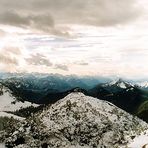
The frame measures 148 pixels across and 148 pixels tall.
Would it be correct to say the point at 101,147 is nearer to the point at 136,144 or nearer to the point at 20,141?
the point at 20,141

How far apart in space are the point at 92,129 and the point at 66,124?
12423 mm

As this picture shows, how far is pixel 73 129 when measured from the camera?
181500 millimetres

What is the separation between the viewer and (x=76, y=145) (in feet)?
565

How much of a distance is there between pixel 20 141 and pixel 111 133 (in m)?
42.1

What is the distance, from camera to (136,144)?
61375mm

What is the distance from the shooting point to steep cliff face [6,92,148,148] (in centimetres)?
17088

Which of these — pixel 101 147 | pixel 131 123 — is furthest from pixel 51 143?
pixel 131 123

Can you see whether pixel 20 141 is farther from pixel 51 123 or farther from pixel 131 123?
pixel 131 123

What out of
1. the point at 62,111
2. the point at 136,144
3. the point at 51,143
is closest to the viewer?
the point at 136,144

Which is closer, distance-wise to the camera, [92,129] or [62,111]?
[92,129]

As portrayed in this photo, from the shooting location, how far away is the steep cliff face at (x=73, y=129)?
561 ft

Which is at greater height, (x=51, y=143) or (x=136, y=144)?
(x=136, y=144)

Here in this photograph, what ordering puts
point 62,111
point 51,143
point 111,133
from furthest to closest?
point 62,111 → point 111,133 → point 51,143

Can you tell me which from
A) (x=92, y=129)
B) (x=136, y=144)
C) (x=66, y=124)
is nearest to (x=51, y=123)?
(x=66, y=124)
